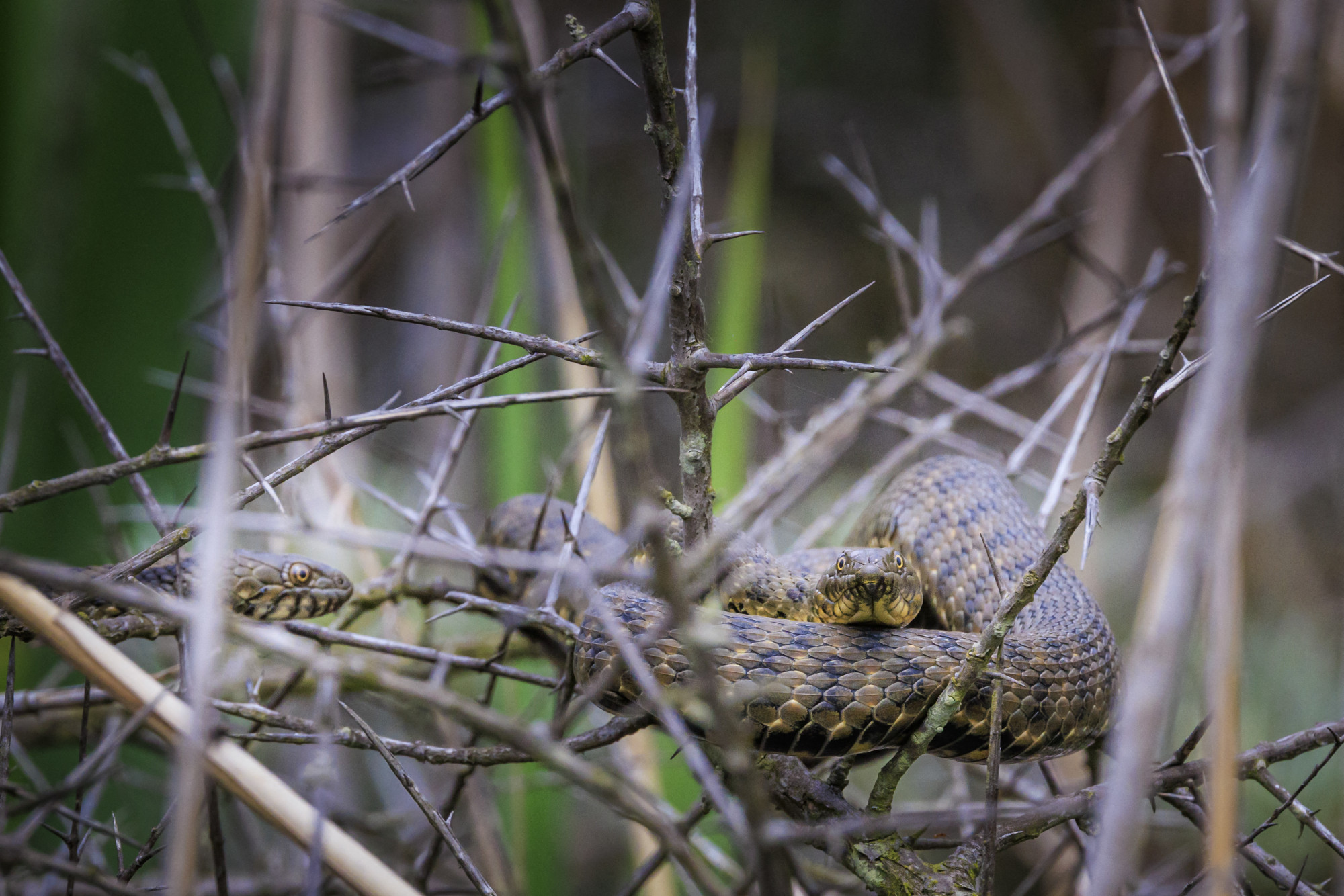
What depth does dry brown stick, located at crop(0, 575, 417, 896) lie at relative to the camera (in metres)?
1.51

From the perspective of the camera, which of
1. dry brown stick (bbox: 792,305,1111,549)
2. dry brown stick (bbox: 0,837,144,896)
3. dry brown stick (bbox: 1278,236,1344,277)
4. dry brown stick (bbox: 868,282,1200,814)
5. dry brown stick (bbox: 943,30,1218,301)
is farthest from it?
dry brown stick (bbox: 943,30,1218,301)

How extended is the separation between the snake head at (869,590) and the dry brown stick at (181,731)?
5.07ft

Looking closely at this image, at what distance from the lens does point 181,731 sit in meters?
1.53

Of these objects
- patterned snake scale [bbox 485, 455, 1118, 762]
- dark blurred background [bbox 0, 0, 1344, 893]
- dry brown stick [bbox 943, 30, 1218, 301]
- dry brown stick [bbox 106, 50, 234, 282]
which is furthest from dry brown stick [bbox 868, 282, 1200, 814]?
dry brown stick [bbox 106, 50, 234, 282]

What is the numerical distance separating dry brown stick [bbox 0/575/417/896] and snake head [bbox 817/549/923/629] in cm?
155

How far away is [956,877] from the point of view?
6.64 ft

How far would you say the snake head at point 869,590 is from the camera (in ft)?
8.77

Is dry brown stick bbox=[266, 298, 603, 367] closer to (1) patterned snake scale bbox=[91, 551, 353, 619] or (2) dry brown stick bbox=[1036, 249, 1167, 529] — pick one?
(1) patterned snake scale bbox=[91, 551, 353, 619]

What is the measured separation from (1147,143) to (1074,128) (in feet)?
2.96

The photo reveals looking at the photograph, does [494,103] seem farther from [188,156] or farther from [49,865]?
[188,156]

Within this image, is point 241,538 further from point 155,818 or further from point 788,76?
point 788,76

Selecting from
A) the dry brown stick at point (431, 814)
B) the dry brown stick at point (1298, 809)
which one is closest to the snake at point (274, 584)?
the dry brown stick at point (431, 814)

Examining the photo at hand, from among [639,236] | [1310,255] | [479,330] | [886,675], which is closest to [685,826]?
[886,675]

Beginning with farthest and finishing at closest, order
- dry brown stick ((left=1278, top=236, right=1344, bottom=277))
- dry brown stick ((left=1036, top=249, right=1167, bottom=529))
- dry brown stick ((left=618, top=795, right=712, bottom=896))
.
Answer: dry brown stick ((left=1036, top=249, right=1167, bottom=529)) → dry brown stick ((left=618, top=795, right=712, bottom=896)) → dry brown stick ((left=1278, top=236, right=1344, bottom=277))
